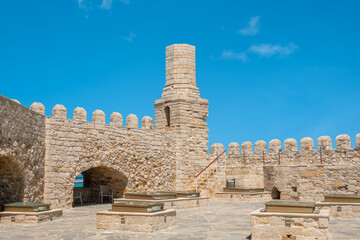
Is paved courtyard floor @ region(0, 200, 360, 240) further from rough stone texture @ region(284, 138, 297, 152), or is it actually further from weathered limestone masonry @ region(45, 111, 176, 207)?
rough stone texture @ region(284, 138, 297, 152)

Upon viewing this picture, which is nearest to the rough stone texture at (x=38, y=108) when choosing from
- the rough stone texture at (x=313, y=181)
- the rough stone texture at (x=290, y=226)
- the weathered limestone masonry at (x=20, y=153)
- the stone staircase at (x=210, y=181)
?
the weathered limestone masonry at (x=20, y=153)

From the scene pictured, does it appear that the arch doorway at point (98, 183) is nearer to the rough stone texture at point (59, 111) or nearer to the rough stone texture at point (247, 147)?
the rough stone texture at point (59, 111)

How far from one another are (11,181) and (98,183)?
5.45 metres

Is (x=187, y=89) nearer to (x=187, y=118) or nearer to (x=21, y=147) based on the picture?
(x=187, y=118)

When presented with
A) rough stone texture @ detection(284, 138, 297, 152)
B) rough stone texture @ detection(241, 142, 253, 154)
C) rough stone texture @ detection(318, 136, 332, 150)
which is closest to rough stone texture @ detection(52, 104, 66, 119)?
rough stone texture @ detection(241, 142, 253, 154)

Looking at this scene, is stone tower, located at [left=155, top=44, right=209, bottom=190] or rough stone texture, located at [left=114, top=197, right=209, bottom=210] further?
stone tower, located at [left=155, top=44, right=209, bottom=190]

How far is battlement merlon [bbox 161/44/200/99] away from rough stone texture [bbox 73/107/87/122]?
178 inches

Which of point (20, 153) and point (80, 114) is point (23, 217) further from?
point (80, 114)

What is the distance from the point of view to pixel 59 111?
14.3 metres

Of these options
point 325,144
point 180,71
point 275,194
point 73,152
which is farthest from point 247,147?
point 73,152

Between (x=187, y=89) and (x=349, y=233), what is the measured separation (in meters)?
11.2

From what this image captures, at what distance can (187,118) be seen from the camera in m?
18.1

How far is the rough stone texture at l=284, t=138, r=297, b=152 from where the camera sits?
20766 mm

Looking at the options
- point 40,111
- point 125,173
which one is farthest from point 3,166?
point 125,173
